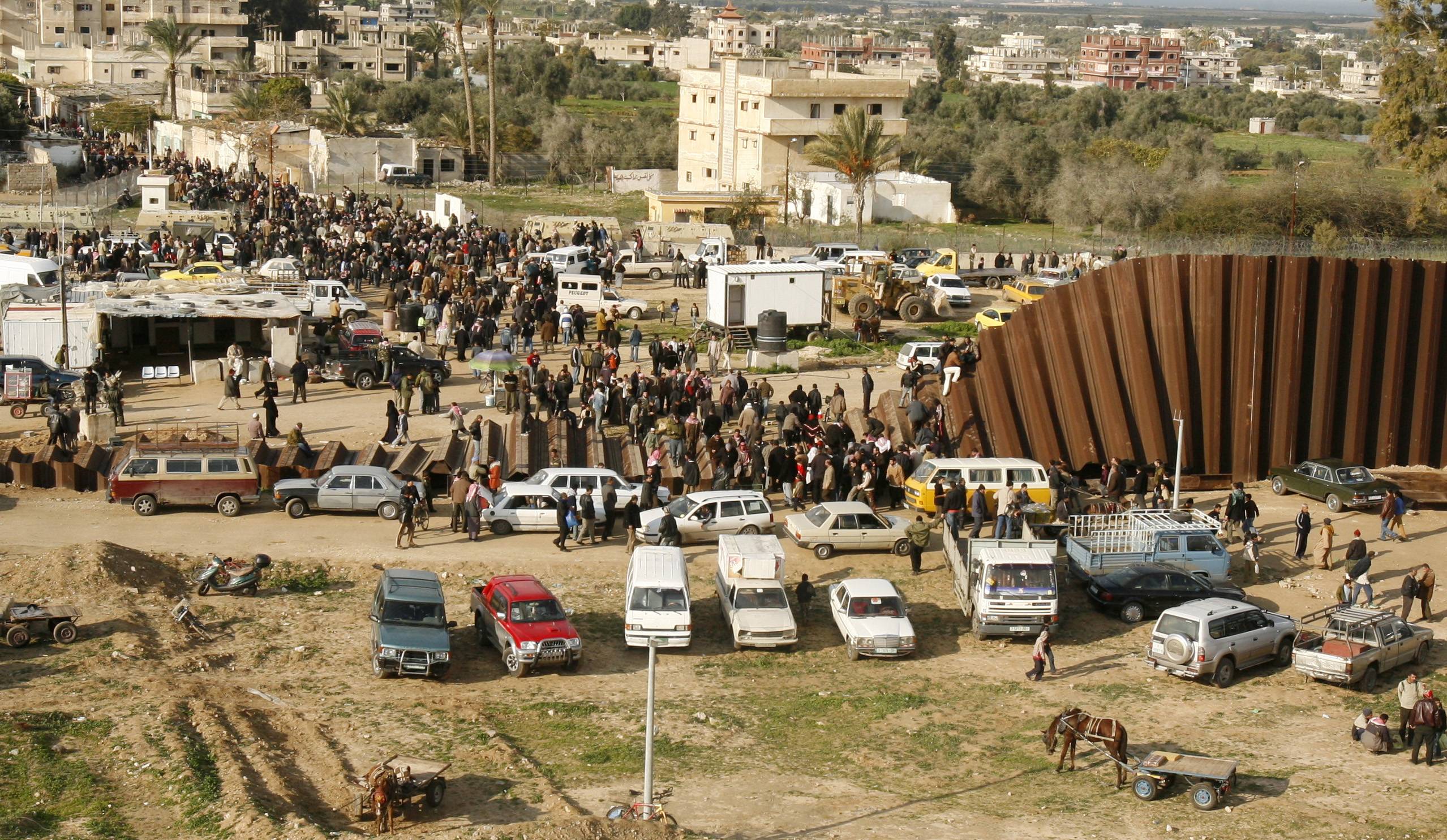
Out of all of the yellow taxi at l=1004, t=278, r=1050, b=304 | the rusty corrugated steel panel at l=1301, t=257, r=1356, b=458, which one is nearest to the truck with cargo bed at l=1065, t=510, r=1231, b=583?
the rusty corrugated steel panel at l=1301, t=257, r=1356, b=458

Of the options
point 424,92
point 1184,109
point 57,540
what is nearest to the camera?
point 57,540

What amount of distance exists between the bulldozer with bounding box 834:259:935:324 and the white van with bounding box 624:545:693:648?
Answer: 965 inches

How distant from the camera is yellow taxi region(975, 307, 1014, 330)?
4419 cm

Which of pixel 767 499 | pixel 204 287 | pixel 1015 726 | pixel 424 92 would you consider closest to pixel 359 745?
pixel 1015 726

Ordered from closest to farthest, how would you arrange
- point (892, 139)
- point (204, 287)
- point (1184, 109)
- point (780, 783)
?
point (780, 783) → point (204, 287) → point (892, 139) → point (1184, 109)

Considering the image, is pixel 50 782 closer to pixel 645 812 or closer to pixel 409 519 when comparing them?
Answer: pixel 645 812

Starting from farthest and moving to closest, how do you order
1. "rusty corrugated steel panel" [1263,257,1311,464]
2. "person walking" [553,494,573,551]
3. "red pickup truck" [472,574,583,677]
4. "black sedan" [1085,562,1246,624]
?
"rusty corrugated steel panel" [1263,257,1311,464]
"person walking" [553,494,573,551]
"black sedan" [1085,562,1246,624]
"red pickup truck" [472,574,583,677]

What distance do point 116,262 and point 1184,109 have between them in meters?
112

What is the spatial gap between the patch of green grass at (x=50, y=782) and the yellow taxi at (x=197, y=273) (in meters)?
25.3

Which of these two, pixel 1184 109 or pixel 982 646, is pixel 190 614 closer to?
pixel 982 646

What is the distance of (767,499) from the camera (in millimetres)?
29672

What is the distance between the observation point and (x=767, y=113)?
7519 centimetres

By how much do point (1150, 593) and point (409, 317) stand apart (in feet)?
75.0

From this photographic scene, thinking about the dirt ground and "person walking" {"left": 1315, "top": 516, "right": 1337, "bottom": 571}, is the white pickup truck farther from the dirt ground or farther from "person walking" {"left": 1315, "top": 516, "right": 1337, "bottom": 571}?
"person walking" {"left": 1315, "top": 516, "right": 1337, "bottom": 571}
